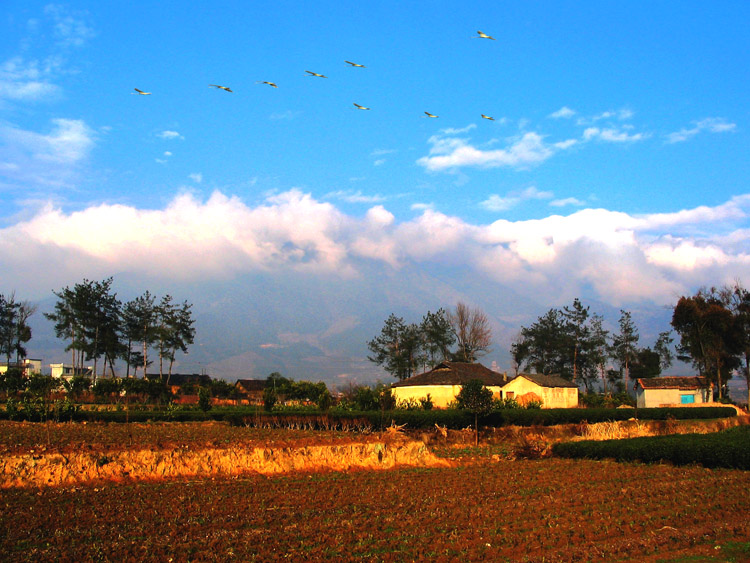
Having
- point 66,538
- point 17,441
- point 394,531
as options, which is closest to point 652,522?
point 394,531

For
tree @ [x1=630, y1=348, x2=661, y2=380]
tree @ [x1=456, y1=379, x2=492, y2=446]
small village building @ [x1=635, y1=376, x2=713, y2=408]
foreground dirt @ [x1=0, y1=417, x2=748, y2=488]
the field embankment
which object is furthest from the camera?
tree @ [x1=630, y1=348, x2=661, y2=380]

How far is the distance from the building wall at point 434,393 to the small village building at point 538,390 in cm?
118

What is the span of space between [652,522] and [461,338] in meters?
60.2

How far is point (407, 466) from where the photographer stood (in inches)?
865

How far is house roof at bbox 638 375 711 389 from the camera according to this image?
57.8 metres

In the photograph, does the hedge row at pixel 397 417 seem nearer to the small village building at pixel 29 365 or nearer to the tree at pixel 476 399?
the tree at pixel 476 399

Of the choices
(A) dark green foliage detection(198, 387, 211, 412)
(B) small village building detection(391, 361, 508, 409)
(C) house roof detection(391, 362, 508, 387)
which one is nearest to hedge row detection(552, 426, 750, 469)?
(B) small village building detection(391, 361, 508, 409)

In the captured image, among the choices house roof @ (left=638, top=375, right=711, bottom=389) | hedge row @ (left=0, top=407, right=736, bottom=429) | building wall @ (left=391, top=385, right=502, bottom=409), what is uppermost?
house roof @ (left=638, top=375, right=711, bottom=389)

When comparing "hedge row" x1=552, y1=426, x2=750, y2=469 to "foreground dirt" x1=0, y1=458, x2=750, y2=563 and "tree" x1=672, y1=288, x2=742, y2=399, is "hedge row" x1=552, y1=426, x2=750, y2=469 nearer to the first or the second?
"foreground dirt" x1=0, y1=458, x2=750, y2=563

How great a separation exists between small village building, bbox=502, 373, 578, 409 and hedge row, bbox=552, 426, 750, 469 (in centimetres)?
2710

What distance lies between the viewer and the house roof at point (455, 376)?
50375 millimetres

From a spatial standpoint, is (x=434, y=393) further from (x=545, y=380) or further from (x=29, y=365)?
(x=29, y=365)

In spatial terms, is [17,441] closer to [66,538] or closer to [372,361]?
[66,538]

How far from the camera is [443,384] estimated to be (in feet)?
163
